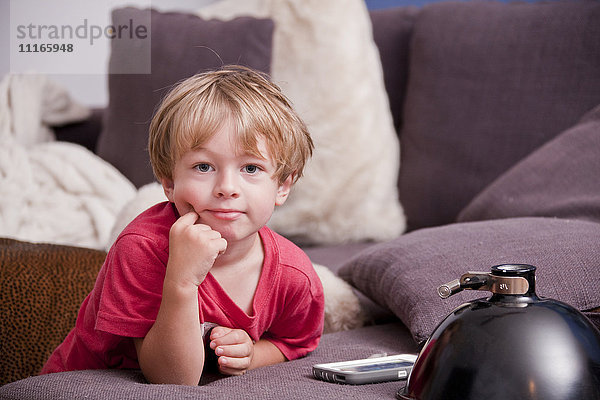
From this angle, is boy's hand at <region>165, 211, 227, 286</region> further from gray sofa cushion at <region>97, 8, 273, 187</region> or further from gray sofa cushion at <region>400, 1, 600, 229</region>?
gray sofa cushion at <region>400, 1, 600, 229</region>

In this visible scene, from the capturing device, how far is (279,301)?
1116 mm

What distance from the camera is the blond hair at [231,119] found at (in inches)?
38.1

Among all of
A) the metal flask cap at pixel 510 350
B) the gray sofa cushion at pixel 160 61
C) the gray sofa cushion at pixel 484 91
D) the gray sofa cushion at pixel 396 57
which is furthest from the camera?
the gray sofa cushion at pixel 396 57

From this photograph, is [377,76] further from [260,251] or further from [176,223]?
[176,223]

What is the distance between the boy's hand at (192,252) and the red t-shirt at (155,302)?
64mm

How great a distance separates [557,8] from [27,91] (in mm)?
1476

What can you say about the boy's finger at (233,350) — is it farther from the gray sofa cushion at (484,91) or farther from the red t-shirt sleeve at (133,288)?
the gray sofa cushion at (484,91)

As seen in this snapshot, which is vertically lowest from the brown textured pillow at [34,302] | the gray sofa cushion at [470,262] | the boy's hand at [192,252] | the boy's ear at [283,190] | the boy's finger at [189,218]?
the brown textured pillow at [34,302]

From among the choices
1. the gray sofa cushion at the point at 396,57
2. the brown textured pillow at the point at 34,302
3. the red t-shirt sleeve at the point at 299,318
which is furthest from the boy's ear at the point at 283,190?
the gray sofa cushion at the point at 396,57

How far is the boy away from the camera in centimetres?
96

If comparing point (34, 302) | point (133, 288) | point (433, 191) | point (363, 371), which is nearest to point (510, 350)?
point (363, 371)

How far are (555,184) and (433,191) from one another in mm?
412

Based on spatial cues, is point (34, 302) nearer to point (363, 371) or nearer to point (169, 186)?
point (169, 186)

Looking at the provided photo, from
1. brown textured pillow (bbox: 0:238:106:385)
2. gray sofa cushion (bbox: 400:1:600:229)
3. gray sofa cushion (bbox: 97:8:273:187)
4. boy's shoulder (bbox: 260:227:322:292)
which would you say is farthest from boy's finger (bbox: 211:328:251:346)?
gray sofa cushion (bbox: 400:1:600:229)
